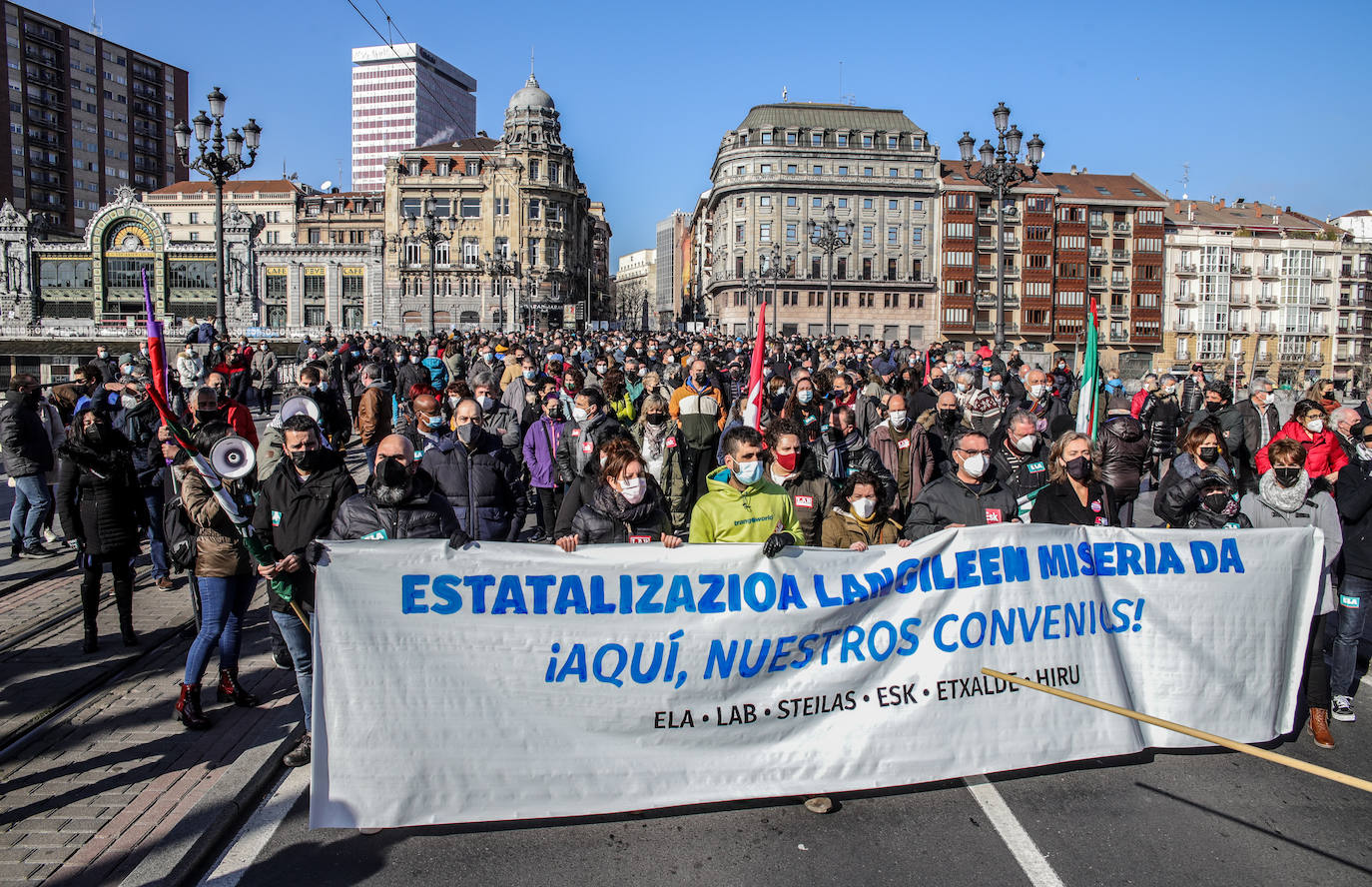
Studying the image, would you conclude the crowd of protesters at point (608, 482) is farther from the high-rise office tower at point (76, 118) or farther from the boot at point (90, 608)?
the high-rise office tower at point (76, 118)

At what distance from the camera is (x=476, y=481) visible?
707cm

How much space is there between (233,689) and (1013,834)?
4532mm

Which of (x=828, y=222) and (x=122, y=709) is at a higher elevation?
(x=828, y=222)

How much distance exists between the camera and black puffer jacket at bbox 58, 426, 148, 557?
259 inches

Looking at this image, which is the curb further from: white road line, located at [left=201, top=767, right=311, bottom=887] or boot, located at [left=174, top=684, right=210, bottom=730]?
boot, located at [left=174, top=684, right=210, bottom=730]

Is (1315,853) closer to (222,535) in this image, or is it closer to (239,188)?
(222,535)

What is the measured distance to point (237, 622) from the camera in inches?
225

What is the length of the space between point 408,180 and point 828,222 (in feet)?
236

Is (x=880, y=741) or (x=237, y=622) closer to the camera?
(x=880, y=741)

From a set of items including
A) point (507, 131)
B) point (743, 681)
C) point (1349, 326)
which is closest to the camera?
point (743, 681)

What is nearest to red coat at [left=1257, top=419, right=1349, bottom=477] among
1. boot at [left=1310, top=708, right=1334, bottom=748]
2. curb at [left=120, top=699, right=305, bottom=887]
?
boot at [left=1310, top=708, right=1334, bottom=748]

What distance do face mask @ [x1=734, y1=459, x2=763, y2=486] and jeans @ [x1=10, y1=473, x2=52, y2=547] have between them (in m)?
7.72

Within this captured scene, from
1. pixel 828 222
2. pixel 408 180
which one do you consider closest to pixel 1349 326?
pixel 828 222

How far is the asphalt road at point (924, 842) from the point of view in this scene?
4082mm
